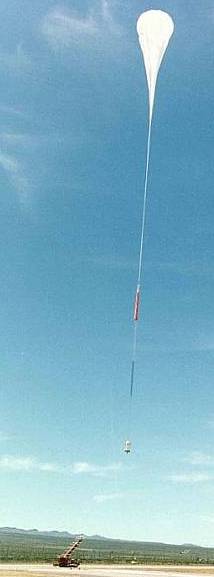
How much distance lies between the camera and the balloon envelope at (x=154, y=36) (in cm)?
2612

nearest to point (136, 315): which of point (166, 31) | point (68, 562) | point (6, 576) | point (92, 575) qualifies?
point (166, 31)

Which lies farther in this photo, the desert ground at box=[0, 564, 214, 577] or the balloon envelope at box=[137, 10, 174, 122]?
the desert ground at box=[0, 564, 214, 577]

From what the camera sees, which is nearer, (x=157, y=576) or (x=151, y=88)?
(x=151, y=88)

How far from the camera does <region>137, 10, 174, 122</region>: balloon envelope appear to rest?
1029 inches

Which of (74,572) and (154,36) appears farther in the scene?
(74,572)

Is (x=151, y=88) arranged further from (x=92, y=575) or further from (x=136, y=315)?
(x=92, y=575)

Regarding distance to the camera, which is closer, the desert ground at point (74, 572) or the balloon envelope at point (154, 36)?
the balloon envelope at point (154, 36)

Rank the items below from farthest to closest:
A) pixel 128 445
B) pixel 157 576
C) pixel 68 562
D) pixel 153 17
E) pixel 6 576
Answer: pixel 68 562, pixel 157 576, pixel 6 576, pixel 128 445, pixel 153 17

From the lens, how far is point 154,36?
85.8 feet

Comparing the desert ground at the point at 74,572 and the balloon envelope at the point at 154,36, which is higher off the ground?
the balloon envelope at the point at 154,36

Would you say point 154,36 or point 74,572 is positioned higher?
point 154,36

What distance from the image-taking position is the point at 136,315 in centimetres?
2998

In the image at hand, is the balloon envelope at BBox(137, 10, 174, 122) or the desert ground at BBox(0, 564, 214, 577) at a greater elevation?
the balloon envelope at BBox(137, 10, 174, 122)

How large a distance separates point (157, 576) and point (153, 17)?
63.8 metres
